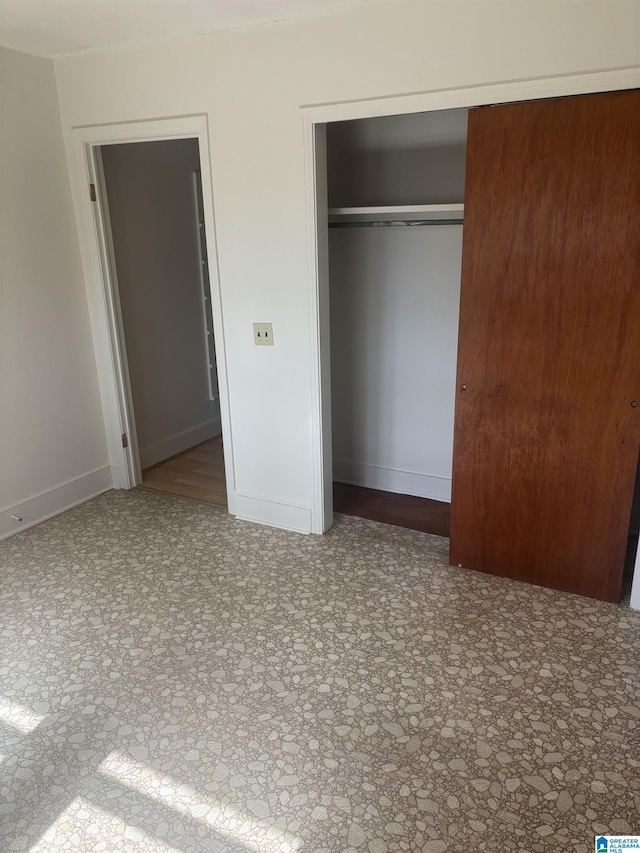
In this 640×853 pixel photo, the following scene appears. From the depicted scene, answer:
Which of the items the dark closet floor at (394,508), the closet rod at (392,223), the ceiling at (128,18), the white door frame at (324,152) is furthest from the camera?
the dark closet floor at (394,508)

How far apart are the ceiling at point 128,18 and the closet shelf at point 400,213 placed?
2.78 feet

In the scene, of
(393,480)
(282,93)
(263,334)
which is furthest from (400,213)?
(393,480)

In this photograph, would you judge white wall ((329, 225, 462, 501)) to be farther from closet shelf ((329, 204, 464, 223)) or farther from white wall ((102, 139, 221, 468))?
white wall ((102, 139, 221, 468))

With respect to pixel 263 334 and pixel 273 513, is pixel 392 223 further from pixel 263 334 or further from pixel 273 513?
pixel 273 513

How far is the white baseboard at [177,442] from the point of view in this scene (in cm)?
425

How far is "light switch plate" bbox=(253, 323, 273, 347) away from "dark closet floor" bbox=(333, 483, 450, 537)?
112cm

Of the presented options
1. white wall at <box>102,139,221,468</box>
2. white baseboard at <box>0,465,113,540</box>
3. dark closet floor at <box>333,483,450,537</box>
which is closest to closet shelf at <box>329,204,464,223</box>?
white wall at <box>102,139,221,468</box>

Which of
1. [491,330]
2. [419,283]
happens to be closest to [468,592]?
[491,330]

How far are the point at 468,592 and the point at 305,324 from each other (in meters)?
1.47

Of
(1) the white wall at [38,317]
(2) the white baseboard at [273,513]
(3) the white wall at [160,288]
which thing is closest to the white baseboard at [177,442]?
(3) the white wall at [160,288]

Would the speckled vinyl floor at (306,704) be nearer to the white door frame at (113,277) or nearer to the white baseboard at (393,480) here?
the white baseboard at (393,480)

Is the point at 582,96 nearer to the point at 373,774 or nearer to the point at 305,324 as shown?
the point at 305,324

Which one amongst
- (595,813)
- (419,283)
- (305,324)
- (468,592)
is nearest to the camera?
(595,813)

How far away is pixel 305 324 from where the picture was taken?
9.53 ft
